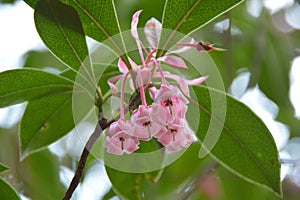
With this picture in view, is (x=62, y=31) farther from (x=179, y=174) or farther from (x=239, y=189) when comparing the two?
(x=239, y=189)

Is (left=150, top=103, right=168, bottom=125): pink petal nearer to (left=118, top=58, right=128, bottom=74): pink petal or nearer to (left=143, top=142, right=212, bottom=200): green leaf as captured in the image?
(left=118, top=58, right=128, bottom=74): pink petal

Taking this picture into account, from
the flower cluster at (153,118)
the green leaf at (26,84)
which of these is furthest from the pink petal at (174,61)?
the green leaf at (26,84)

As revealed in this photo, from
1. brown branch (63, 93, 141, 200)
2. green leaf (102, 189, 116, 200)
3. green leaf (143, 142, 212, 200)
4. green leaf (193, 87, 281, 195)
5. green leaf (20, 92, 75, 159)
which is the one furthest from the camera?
green leaf (143, 142, 212, 200)

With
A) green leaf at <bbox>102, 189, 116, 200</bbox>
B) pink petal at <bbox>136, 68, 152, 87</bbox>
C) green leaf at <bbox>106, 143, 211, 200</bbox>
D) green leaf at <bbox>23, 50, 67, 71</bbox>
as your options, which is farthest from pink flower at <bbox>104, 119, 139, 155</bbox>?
green leaf at <bbox>23, 50, 67, 71</bbox>

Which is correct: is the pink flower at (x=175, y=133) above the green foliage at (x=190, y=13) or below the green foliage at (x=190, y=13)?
below

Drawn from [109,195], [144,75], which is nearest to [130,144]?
[144,75]

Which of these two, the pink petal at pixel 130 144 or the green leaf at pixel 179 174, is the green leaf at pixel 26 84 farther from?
the green leaf at pixel 179 174
